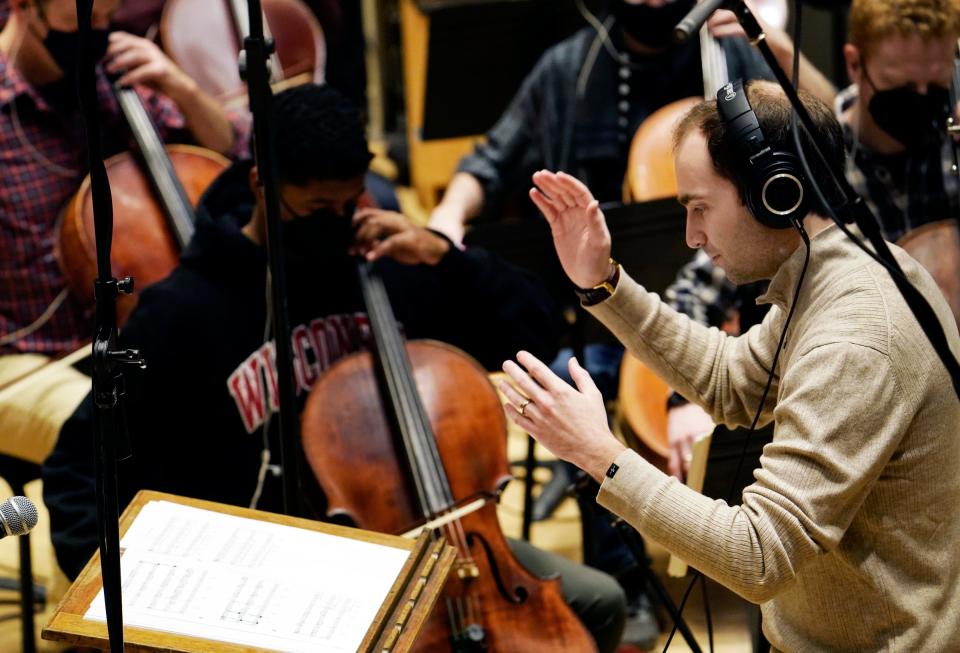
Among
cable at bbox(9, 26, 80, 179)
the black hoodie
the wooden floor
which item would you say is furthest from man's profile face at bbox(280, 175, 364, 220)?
the wooden floor

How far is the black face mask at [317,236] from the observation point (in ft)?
7.55

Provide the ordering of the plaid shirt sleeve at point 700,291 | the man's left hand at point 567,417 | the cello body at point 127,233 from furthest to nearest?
the plaid shirt sleeve at point 700,291
the cello body at point 127,233
the man's left hand at point 567,417

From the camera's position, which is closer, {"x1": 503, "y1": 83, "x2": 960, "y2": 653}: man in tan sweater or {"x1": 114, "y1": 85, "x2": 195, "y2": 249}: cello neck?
{"x1": 503, "y1": 83, "x2": 960, "y2": 653}: man in tan sweater

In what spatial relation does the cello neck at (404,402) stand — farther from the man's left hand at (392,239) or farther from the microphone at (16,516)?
the microphone at (16,516)

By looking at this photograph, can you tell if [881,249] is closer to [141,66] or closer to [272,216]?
[272,216]

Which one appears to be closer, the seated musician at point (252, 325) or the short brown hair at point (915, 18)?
the seated musician at point (252, 325)

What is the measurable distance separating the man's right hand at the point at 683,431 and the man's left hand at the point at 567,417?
1072 mm

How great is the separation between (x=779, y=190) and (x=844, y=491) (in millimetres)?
401

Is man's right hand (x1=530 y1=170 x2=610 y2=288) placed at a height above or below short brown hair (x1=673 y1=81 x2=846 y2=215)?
below

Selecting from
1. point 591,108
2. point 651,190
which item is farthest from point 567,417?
point 591,108

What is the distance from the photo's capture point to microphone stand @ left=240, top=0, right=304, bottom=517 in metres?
1.78

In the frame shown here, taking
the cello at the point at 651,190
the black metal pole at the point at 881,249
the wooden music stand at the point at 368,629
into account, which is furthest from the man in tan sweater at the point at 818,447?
the cello at the point at 651,190

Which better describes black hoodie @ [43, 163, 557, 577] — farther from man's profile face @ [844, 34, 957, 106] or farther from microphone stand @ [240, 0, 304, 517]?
man's profile face @ [844, 34, 957, 106]

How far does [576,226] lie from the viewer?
6.12ft
